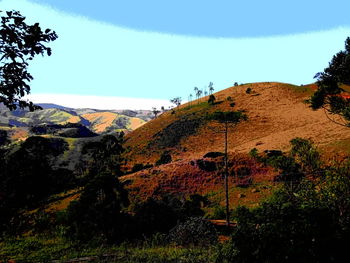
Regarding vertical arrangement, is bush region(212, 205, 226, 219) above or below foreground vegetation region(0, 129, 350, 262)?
below

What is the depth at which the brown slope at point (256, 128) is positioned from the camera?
3007 inches

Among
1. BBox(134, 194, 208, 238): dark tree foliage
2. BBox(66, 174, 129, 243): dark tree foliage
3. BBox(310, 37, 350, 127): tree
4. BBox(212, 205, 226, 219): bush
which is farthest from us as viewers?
BBox(212, 205, 226, 219): bush

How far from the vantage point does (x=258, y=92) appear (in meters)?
133

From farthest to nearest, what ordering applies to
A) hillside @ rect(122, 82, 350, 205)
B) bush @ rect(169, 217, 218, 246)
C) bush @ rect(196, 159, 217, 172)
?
bush @ rect(196, 159, 217, 172)
hillside @ rect(122, 82, 350, 205)
bush @ rect(169, 217, 218, 246)

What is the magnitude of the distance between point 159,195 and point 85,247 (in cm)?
2661

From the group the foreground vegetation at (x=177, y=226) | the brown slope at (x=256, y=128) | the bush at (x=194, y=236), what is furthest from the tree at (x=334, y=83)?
the brown slope at (x=256, y=128)

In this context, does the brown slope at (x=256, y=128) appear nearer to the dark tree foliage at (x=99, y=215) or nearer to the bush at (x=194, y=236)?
the dark tree foliage at (x=99, y=215)

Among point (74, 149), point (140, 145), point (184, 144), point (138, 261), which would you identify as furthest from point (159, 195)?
point (74, 149)

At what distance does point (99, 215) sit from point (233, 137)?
2737 inches

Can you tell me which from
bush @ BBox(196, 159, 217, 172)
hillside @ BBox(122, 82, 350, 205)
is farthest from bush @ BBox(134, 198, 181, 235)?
bush @ BBox(196, 159, 217, 172)

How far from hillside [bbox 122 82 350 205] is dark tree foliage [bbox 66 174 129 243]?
13.9 meters

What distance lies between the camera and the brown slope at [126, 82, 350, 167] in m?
76.4

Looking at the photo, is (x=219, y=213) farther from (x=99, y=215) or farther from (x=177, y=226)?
(x=99, y=215)

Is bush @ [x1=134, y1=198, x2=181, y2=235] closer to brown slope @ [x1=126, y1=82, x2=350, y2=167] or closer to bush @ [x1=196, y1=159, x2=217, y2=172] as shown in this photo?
bush @ [x1=196, y1=159, x2=217, y2=172]
